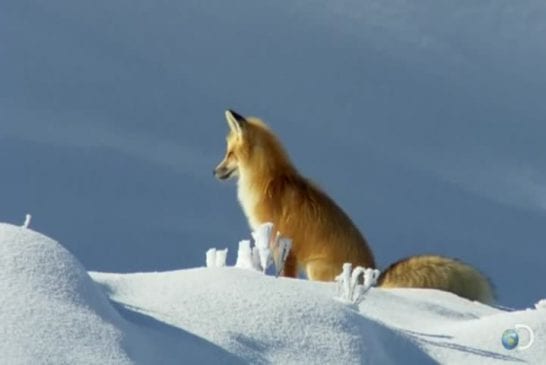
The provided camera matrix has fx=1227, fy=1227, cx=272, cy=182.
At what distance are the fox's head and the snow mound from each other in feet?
24.8

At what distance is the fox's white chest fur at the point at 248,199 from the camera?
13.1 meters

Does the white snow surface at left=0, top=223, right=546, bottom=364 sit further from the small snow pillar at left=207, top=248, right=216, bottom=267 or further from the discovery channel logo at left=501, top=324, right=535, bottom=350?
the small snow pillar at left=207, top=248, right=216, bottom=267

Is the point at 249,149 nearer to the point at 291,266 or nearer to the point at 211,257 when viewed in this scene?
the point at 291,266

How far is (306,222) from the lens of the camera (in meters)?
12.7

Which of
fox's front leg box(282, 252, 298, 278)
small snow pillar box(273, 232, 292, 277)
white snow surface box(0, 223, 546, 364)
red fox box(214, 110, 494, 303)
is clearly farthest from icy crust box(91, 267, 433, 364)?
fox's front leg box(282, 252, 298, 278)

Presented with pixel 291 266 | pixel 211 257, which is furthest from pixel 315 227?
pixel 211 257

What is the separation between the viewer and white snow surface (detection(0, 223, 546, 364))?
500 cm

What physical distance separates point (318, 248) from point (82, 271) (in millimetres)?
7181

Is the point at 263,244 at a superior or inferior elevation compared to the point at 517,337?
superior

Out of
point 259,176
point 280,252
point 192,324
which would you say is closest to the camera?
point 192,324

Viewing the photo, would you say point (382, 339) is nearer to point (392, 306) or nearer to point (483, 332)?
point (483, 332)

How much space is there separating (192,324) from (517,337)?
202cm

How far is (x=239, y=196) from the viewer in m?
13.4

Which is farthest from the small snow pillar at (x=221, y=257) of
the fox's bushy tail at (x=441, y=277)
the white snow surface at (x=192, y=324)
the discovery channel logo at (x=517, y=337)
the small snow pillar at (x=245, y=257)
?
the fox's bushy tail at (x=441, y=277)
